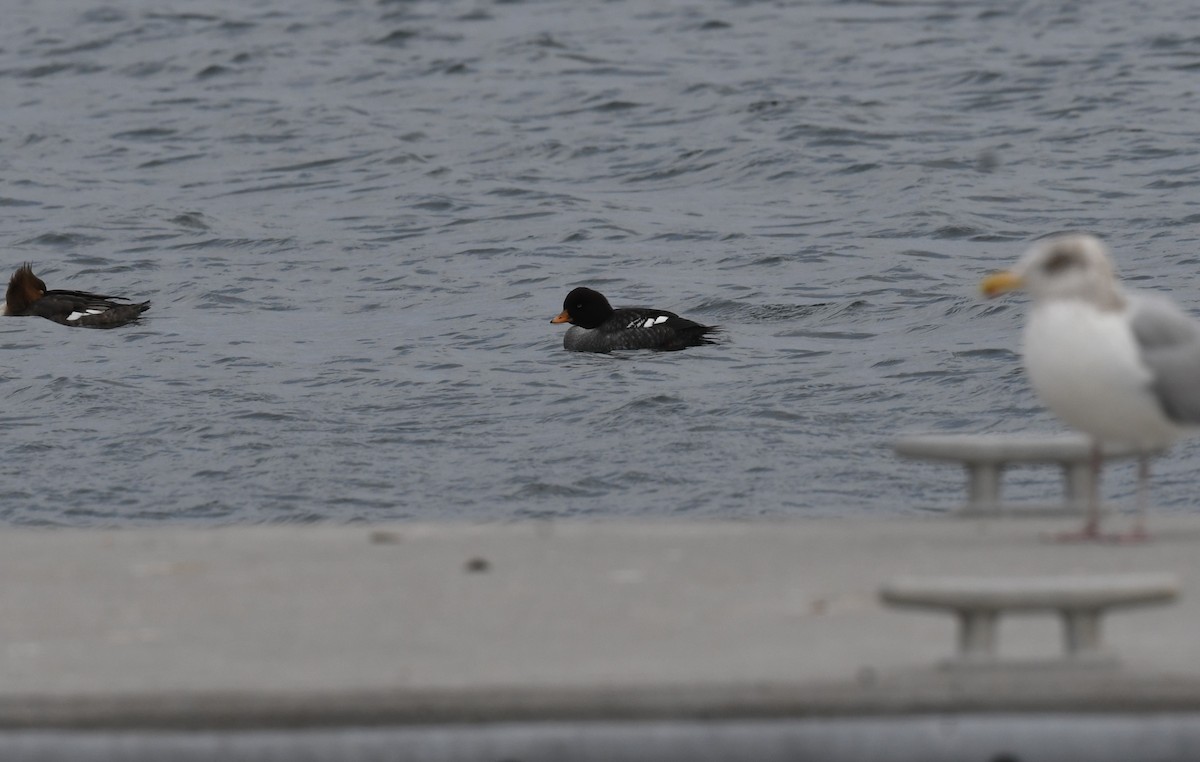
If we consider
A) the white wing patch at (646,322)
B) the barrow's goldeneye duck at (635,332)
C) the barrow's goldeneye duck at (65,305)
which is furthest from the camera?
the barrow's goldeneye duck at (65,305)

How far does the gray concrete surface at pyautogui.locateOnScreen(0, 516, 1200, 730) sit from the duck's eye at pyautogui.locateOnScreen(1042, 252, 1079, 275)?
2.77ft

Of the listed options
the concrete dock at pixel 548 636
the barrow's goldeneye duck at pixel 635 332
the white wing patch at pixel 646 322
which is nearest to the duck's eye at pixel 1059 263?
the concrete dock at pixel 548 636

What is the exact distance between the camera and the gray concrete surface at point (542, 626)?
4703mm

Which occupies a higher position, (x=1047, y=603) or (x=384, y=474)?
(x=1047, y=603)

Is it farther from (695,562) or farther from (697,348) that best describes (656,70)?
(695,562)

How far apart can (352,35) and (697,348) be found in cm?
1903

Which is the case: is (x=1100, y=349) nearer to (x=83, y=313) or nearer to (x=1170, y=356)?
(x=1170, y=356)

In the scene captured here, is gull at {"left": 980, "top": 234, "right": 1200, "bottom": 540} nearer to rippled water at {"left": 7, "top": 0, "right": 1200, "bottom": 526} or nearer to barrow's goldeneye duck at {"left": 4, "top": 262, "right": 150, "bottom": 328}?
rippled water at {"left": 7, "top": 0, "right": 1200, "bottom": 526}

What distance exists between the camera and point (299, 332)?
1939 cm

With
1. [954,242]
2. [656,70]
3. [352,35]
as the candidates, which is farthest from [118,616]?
[352,35]

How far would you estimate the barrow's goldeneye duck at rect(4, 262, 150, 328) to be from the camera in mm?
20344

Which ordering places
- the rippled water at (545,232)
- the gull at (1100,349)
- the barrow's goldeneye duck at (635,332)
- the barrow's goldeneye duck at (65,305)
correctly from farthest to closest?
the barrow's goldeneye duck at (65,305), the barrow's goldeneye duck at (635,332), the rippled water at (545,232), the gull at (1100,349)

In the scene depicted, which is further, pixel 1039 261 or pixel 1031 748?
pixel 1039 261

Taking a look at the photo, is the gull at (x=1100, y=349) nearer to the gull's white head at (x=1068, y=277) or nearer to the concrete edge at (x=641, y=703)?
the gull's white head at (x=1068, y=277)
